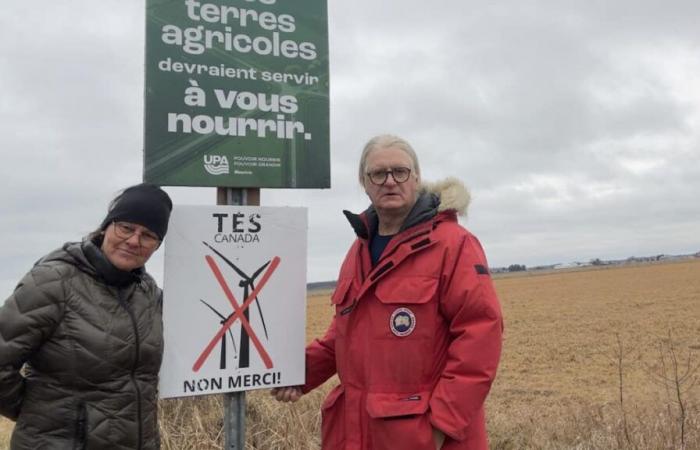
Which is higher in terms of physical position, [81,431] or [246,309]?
[246,309]

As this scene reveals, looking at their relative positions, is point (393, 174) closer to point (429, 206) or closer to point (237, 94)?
point (429, 206)

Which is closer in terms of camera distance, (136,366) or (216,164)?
(136,366)

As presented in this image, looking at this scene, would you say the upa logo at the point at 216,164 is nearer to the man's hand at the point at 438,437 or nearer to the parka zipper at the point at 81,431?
the parka zipper at the point at 81,431

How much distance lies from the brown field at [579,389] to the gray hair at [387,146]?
2.45 meters

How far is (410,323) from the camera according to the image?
2.45 m

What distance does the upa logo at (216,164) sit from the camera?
9.38 feet

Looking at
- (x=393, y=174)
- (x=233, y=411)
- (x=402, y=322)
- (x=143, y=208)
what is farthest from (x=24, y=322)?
(x=393, y=174)

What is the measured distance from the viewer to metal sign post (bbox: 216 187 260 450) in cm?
289

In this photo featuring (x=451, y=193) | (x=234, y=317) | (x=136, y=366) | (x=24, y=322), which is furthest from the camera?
(x=234, y=317)

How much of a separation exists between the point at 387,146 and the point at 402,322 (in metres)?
0.78

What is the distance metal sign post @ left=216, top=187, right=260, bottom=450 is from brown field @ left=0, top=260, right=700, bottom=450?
5.18 feet

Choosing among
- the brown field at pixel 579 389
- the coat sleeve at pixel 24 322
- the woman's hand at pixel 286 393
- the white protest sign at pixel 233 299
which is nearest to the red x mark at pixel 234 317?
the white protest sign at pixel 233 299

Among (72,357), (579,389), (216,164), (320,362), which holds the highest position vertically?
(216,164)

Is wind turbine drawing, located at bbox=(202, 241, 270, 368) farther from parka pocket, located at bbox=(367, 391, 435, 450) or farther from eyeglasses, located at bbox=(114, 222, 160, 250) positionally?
parka pocket, located at bbox=(367, 391, 435, 450)
